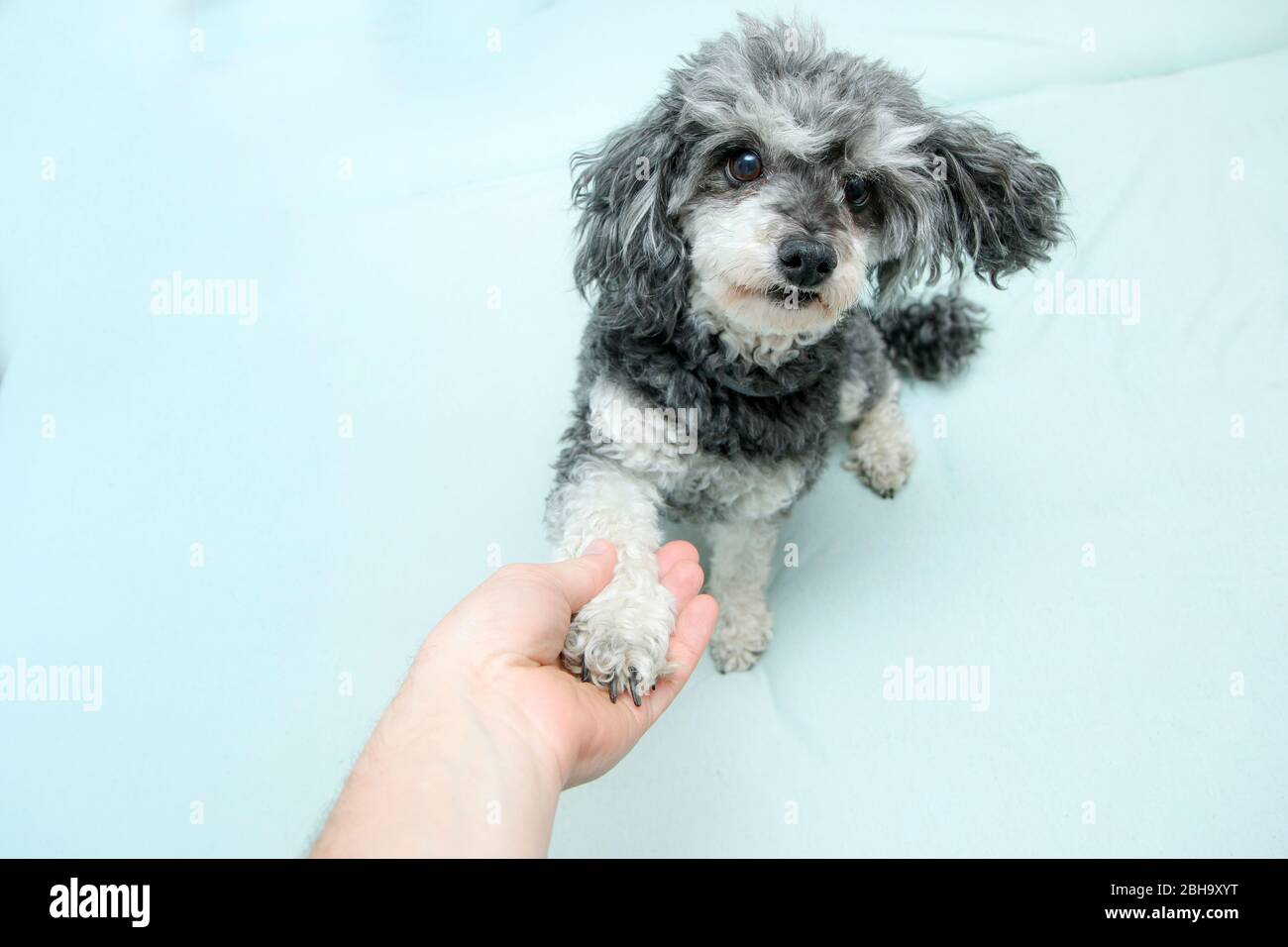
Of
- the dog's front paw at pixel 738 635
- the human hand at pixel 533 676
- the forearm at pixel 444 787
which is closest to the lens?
the forearm at pixel 444 787

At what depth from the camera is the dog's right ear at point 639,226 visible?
1.39 meters

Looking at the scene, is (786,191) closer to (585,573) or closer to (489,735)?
(585,573)

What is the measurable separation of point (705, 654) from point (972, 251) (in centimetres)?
89

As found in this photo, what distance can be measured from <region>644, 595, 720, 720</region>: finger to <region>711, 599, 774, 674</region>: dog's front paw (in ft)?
0.95

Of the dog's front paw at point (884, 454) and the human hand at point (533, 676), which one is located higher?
the dog's front paw at point (884, 454)

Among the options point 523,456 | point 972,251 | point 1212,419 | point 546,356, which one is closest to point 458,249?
point 546,356

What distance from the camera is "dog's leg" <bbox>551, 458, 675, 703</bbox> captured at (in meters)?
1.30

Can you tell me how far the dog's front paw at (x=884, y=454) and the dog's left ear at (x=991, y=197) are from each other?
0.47 m

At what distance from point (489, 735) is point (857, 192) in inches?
37.7

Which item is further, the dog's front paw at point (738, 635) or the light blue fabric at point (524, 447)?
the dog's front paw at point (738, 635)
